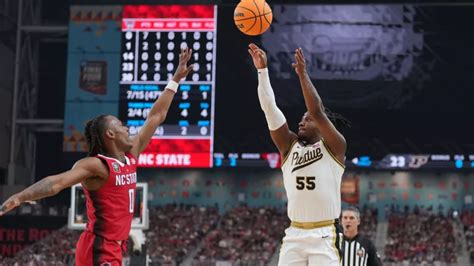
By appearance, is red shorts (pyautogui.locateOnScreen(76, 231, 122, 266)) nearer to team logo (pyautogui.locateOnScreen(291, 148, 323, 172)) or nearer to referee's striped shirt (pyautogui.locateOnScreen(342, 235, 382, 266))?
team logo (pyautogui.locateOnScreen(291, 148, 323, 172))

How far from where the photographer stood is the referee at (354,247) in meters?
9.53

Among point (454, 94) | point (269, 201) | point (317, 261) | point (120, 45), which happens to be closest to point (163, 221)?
point (269, 201)

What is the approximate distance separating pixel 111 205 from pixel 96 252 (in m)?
0.39

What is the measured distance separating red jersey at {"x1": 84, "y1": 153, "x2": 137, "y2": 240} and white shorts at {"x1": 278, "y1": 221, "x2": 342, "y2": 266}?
72.9 inches

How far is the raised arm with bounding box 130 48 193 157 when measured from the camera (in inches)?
289

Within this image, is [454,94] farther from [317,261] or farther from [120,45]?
[317,261]

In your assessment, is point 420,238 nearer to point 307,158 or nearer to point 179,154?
point 179,154

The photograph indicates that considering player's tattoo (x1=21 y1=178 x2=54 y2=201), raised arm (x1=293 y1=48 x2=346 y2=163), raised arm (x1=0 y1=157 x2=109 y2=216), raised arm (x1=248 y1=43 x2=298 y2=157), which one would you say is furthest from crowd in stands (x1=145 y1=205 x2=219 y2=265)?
player's tattoo (x1=21 y1=178 x2=54 y2=201)

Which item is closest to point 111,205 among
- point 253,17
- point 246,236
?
point 253,17

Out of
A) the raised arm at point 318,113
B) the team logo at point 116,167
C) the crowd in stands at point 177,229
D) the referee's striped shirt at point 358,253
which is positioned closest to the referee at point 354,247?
the referee's striped shirt at point 358,253

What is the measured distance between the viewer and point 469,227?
30.4 metres

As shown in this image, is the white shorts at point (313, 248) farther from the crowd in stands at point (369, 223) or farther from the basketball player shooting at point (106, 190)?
the crowd in stands at point (369, 223)

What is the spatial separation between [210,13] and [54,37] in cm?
1092

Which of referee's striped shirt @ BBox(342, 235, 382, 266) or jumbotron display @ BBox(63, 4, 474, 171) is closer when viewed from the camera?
referee's striped shirt @ BBox(342, 235, 382, 266)
